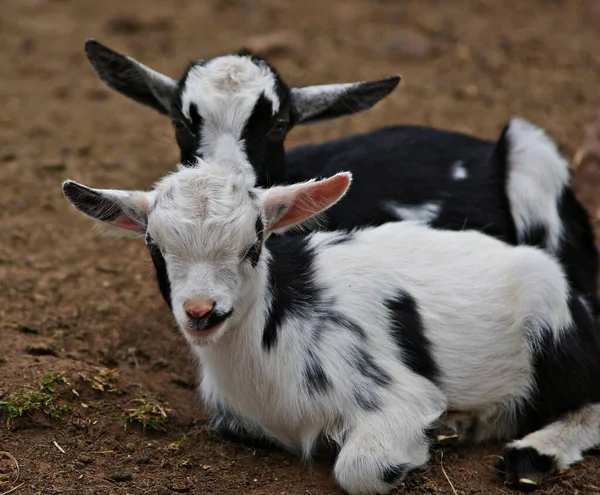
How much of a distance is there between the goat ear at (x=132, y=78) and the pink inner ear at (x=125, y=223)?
196 centimetres

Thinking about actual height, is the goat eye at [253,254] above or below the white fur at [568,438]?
above

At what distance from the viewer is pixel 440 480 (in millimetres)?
5594

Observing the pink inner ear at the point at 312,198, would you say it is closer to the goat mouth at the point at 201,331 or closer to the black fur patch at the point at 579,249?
the goat mouth at the point at 201,331

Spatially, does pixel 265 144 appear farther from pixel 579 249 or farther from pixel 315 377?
pixel 579 249

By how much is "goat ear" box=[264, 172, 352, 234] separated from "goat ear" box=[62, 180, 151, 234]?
0.65 metres

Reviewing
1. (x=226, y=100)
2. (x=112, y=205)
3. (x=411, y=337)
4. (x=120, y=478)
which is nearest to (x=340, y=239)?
(x=411, y=337)

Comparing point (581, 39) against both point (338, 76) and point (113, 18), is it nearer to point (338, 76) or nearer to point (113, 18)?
point (338, 76)

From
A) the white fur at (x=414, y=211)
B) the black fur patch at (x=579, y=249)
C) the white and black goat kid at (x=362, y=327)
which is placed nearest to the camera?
the white and black goat kid at (x=362, y=327)

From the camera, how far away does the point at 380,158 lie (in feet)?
25.0

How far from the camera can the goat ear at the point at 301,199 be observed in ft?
17.6

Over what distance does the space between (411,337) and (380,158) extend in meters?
A: 2.07

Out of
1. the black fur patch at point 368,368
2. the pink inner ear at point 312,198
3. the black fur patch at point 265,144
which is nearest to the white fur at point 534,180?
the black fur patch at point 265,144

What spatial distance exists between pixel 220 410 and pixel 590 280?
10.2 ft

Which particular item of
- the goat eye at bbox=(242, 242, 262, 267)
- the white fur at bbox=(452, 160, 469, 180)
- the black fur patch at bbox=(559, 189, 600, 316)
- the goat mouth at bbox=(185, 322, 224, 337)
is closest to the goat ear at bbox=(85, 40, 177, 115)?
the white fur at bbox=(452, 160, 469, 180)
